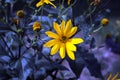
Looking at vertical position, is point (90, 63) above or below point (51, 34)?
below

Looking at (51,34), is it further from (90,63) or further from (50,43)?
(90,63)

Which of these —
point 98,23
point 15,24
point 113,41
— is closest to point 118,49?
point 113,41

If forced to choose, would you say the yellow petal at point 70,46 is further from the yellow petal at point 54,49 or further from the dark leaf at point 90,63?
the dark leaf at point 90,63

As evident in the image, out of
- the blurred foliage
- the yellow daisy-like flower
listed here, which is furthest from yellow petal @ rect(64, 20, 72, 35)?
the blurred foliage

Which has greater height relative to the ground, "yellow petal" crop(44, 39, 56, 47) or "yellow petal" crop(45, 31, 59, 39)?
"yellow petal" crop(45, 31, 59, 39)

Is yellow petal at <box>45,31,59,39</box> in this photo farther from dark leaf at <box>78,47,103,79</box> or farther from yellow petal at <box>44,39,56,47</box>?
dark leaf at <box>78,47,103,79</box>

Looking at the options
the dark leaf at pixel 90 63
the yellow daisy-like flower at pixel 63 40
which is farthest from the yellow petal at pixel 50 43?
the dark leaf at pixel 90 63

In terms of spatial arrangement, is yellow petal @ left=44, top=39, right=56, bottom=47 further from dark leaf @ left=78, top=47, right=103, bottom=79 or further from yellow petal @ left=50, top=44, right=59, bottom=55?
dark leaf @ left=78, top=47, right=103, bottom=79

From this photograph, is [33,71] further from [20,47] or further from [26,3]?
[26,3]

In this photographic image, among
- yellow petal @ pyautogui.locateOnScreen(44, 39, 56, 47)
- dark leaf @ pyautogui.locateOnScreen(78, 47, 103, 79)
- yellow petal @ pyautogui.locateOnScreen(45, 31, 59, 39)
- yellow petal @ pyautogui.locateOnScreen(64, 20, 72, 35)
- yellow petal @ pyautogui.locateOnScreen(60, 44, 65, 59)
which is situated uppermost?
yellow petal @ pyautogui.locateOnScreen(64, 20, 72, 35)

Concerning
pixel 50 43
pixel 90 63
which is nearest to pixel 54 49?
pixel 50 43

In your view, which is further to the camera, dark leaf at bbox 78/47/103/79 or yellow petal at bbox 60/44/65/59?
dark leaf at bbox 78/47/103/79
